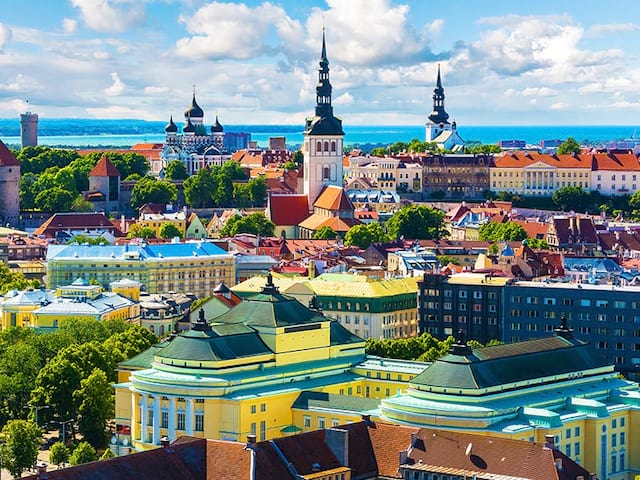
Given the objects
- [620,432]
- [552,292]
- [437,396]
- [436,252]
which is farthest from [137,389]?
[436,252]

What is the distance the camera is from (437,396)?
68.8 meters

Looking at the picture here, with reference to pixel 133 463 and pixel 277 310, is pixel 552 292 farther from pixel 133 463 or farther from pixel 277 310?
pixel 133 463

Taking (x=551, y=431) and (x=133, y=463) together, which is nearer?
(x=133, y=463)

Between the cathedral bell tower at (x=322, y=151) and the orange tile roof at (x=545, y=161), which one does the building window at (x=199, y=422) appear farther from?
the orange tile roof at (x=545, y=161)

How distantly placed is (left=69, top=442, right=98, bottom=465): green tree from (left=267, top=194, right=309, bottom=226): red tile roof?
98.5 metres

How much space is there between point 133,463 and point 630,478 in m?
24.2

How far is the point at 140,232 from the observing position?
504ft

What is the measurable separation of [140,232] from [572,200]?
50652 millimetres

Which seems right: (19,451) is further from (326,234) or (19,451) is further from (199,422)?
(326,234)

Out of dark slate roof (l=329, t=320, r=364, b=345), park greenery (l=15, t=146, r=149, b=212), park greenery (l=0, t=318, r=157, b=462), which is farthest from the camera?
park greenery (l=15, t=146, r=149, b=212)

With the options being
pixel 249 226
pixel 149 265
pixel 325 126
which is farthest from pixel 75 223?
pixel 149 265

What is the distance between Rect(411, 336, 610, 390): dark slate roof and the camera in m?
69.4

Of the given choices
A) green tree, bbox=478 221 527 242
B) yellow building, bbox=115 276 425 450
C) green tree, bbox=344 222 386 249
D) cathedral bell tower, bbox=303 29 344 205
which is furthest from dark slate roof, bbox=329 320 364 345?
cathedral bell tower, bbox=303 29 344 205

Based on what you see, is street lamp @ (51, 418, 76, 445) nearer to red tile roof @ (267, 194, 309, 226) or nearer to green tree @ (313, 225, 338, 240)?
green tree @ (313, 225, 338, 240)
